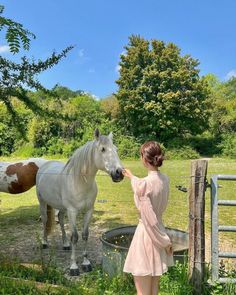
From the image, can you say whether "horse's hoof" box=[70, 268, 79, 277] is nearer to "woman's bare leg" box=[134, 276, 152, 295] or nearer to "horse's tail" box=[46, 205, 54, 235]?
"horse's tail" box=[46, 205, 54, 235]

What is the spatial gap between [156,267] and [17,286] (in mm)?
1641

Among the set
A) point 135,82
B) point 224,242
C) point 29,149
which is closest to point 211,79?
point 135,82

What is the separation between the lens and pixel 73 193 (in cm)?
532

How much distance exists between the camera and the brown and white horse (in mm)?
7391

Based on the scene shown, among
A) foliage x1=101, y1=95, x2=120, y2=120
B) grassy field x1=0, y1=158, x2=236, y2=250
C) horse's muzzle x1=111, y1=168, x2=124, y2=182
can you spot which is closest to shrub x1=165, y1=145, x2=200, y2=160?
foliage x1=101, y1=95, x2=120, y2=120

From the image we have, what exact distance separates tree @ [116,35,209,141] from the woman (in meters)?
26.7

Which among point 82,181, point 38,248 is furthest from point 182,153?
point 82,181

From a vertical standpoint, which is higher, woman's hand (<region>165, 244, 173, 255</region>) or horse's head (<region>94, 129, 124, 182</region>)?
horse's head (<region>94, 129, 124, 182</region>)

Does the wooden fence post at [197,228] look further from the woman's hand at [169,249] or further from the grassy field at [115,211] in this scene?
the grassy field at [115,211]

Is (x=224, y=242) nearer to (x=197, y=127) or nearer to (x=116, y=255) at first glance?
(x=116, y=255)

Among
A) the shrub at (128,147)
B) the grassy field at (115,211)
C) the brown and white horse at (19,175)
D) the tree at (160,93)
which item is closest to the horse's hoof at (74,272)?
the grassy field at (115,211)

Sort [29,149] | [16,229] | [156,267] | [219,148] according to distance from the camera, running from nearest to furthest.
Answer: [156,267] < [16,229] < [29,149] < [219,148]

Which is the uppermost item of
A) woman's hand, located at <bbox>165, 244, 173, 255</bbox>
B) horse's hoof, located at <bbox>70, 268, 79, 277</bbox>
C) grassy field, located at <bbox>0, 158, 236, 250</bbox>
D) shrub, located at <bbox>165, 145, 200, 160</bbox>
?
shrub, located at <bbox>165, 145, 200, 160</bbox>

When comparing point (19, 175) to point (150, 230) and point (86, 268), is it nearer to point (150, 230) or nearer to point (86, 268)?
point (86, 268)
